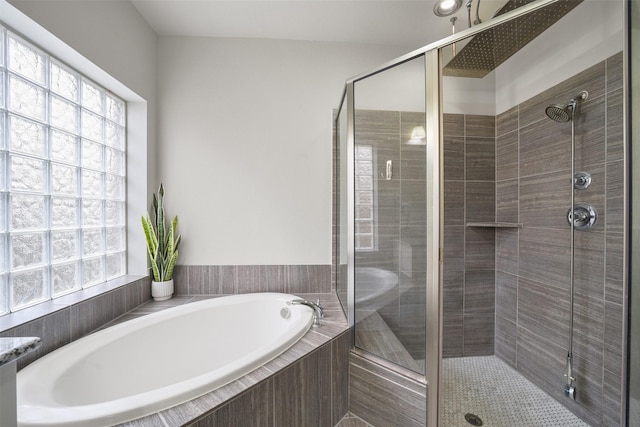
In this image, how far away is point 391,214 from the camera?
1.35m

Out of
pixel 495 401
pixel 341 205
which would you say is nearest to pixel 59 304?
pixel 341 205

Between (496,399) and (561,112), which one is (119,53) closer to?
(561,112)

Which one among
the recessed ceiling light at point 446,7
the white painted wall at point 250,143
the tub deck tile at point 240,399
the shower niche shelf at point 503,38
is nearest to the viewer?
the tub deck tile at point 240,399

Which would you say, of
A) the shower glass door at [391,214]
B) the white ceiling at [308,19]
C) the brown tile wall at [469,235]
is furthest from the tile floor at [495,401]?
the white ceiling at [308,19]

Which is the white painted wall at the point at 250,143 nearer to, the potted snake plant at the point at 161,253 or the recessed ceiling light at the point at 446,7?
the potted snake plant at the point at 161,253

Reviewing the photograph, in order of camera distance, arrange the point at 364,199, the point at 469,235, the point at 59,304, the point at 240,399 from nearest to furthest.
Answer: the point at 240,399
the point at 59,304
the point at 364,199
the point at 469,235

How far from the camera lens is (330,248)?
1975 mm

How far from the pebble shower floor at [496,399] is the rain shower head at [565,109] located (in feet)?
5.68

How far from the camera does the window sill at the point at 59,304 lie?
3.29ft

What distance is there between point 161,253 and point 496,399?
2.49 metres

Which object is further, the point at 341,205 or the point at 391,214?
the point at 341,205

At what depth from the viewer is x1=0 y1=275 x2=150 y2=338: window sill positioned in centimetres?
100

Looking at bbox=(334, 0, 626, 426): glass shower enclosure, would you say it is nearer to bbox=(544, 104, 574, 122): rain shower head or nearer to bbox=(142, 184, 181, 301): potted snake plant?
bbox=(544, 104, 574, 122): rain shower head

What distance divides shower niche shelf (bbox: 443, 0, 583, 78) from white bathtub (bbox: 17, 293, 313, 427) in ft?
5.85
